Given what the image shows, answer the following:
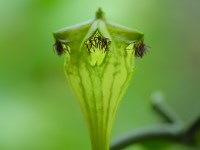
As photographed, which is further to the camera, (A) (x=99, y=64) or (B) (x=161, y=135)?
(B) (x=161, y=135)

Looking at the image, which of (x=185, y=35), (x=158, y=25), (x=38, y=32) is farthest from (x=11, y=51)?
(x=185, y=35)

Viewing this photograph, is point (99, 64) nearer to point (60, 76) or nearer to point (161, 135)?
point (161, 135)

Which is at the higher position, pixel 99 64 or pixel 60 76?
pixel 99 64

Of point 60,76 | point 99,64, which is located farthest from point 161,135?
point 60,76

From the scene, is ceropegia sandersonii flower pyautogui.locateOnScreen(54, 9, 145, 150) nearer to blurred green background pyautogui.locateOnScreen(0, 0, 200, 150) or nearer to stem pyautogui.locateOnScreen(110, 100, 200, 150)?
stem pyautogui.locateOnScreen(110, 100, 200, 150)

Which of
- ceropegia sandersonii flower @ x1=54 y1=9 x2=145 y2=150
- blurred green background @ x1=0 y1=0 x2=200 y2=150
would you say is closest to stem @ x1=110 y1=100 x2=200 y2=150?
blurred green background @ x1=0 y1=0 x2=200 y2=150

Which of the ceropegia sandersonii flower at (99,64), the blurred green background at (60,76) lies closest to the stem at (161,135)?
the blurred green background at (60,76)

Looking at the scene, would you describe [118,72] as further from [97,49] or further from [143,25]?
[143,25]
